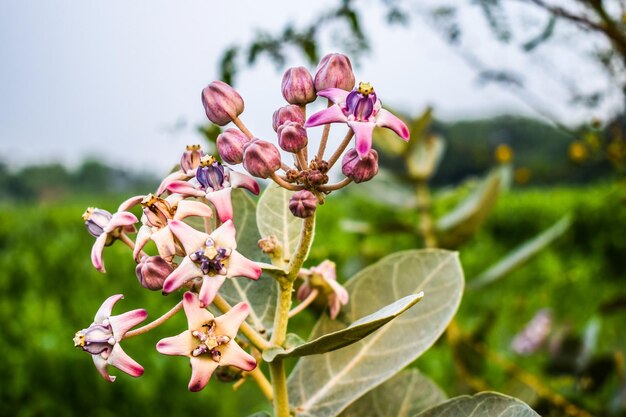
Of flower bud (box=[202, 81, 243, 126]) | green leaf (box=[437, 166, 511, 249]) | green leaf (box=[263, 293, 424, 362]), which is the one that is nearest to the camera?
green leaf (box=[263, 293, 424, 362])

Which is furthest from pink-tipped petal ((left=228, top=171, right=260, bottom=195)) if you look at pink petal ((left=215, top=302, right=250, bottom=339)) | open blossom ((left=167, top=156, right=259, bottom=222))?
pink petal ((left=215, top=302, right=250, bottom=339))

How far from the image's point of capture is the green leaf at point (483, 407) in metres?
0.60

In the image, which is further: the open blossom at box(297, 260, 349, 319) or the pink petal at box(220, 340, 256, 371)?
the open blossom at box(297, 260, 349, 319)

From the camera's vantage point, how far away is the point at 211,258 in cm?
54

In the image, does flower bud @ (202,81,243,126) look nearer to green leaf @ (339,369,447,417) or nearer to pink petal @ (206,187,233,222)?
pink petal @ (206,187,233,222)

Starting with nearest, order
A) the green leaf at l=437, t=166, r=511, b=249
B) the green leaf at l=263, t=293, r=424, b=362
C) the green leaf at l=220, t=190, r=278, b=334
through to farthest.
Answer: the green leaf at l=263, t=293, r=424, b=362 < the green leaf at l=220, t=190, r=278, b=334 < the green leaf at l=437, t=166, r=511, b=249

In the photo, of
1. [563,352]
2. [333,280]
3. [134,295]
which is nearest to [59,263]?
[134,295]

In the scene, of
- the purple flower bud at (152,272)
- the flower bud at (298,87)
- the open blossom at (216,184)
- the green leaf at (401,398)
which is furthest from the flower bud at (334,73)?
the green leaf at (401,398)

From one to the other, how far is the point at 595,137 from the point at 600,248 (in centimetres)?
596

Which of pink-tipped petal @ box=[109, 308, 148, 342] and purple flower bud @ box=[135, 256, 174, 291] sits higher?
purple flower bud @ box=[135, 256, 174, 291]

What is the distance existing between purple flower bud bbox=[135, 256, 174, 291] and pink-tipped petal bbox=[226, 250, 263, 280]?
0.06m

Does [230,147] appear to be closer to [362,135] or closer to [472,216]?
[362,135]

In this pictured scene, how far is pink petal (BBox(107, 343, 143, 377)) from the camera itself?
0.57 meters

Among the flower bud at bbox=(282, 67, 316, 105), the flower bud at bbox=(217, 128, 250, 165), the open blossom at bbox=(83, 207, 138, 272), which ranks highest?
the flower bud at bbox=(282, 67, 316, 105)
